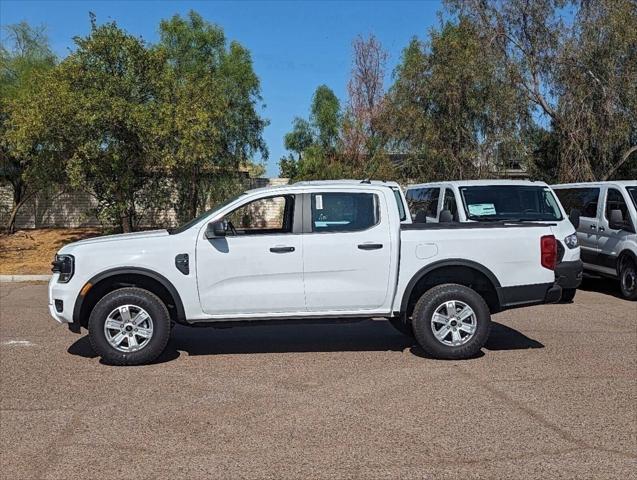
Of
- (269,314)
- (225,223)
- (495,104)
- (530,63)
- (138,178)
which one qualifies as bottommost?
(269,314)

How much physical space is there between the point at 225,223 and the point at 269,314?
105cm

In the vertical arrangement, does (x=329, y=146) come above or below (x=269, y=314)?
above

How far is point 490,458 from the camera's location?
4445 mm

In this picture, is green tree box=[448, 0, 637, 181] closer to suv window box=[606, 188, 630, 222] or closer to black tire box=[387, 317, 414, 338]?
suv window box=[606, 188, 630, 222]

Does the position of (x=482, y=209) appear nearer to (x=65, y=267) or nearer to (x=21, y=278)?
(x=65, y=267)

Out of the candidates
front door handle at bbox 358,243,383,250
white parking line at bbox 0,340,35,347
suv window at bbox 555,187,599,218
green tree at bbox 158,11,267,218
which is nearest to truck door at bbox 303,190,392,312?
front door handle at bbox 358,243,383,250

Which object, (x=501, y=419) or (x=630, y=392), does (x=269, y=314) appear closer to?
(x=501, y=419)

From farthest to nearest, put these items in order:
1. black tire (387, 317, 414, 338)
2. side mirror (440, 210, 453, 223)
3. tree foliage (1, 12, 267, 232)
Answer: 1. tree foliage (1, 12, 267, 232)
2. side mirror (440, 210, 453, 223)
3. black tire (387, 317, 414, 338)

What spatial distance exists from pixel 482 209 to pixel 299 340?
418 cm

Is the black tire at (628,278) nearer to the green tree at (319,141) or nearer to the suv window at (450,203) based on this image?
the suv window at (450,203)

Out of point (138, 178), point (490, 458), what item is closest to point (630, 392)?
point (490, 458)

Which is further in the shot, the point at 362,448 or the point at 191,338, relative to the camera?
the point at 191,338

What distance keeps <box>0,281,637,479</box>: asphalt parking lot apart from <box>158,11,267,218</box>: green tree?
1104 centimetres

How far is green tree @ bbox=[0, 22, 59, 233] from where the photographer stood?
17578 mm
